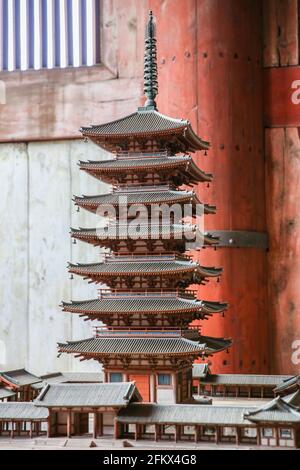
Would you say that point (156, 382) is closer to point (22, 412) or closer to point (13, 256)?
point (22, 412)

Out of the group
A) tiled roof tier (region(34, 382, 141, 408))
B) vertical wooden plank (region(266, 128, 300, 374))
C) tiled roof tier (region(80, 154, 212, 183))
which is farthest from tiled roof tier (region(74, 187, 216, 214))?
vertical wooden plank (region(266, 128, 300, 374))

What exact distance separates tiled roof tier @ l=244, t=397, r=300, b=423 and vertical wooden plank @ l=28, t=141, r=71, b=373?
35.5 feet

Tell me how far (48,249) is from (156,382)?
8939 millimetres

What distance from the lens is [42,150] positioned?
2733 cm

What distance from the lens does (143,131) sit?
65.1 feet

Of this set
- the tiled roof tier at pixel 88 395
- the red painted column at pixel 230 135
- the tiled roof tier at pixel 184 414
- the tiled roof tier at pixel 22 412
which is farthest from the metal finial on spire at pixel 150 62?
the tiled roof tier at pixel 22 412

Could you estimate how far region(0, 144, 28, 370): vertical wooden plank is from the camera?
27062 mm

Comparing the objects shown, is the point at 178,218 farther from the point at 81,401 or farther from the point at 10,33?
the point at 10,33

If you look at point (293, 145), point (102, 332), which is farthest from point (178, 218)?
point (293, 145)

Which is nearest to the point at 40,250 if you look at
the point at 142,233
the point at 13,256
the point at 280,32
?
the point at 13,256

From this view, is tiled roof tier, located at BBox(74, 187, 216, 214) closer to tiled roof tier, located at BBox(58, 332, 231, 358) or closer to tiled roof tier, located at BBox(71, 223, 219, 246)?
tiled roof tier, located at BBox(71, 223, 219, 246)

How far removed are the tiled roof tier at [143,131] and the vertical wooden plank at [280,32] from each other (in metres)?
5.85

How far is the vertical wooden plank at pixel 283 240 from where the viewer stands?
81.5 ft

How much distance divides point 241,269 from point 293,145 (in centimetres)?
377
